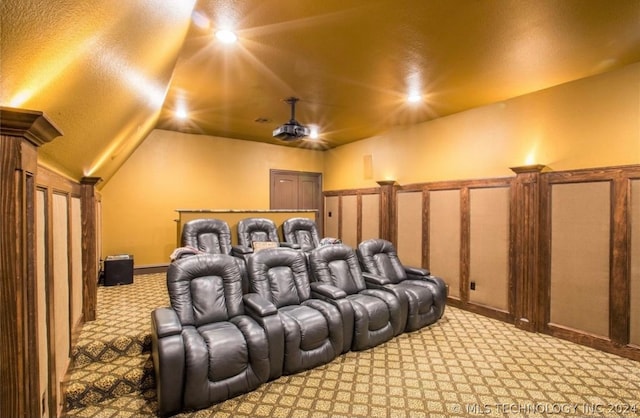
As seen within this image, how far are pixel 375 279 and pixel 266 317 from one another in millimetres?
1677

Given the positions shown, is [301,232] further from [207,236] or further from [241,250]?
[207,236]

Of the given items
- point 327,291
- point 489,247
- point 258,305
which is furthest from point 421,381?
point 489,247

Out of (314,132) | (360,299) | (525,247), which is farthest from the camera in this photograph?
(314,132)

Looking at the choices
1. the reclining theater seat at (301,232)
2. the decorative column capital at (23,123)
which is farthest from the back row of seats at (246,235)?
the decorative column capital at (23,123)

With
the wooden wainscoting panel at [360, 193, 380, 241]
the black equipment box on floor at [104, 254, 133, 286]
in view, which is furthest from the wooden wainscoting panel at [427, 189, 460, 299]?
the black equipment box on floor at [104, 254, 133, 286]

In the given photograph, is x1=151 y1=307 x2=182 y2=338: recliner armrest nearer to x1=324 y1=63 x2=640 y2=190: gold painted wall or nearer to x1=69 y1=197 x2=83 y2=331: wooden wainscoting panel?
x1=69 y1=197 x2=83 y2=331: wooden wainscoting panel

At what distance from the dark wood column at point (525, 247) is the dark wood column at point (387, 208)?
213 cm

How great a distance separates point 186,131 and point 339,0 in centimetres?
499

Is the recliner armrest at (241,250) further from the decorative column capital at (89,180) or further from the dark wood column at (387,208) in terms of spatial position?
the dark wood column at (387,208)

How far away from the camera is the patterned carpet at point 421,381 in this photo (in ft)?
7.97

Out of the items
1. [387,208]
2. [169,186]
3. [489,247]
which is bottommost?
[489,247]

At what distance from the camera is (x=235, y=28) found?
2.58 m

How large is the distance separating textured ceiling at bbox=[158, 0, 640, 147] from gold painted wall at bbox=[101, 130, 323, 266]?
1.83 metres

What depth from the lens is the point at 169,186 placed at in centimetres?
633
